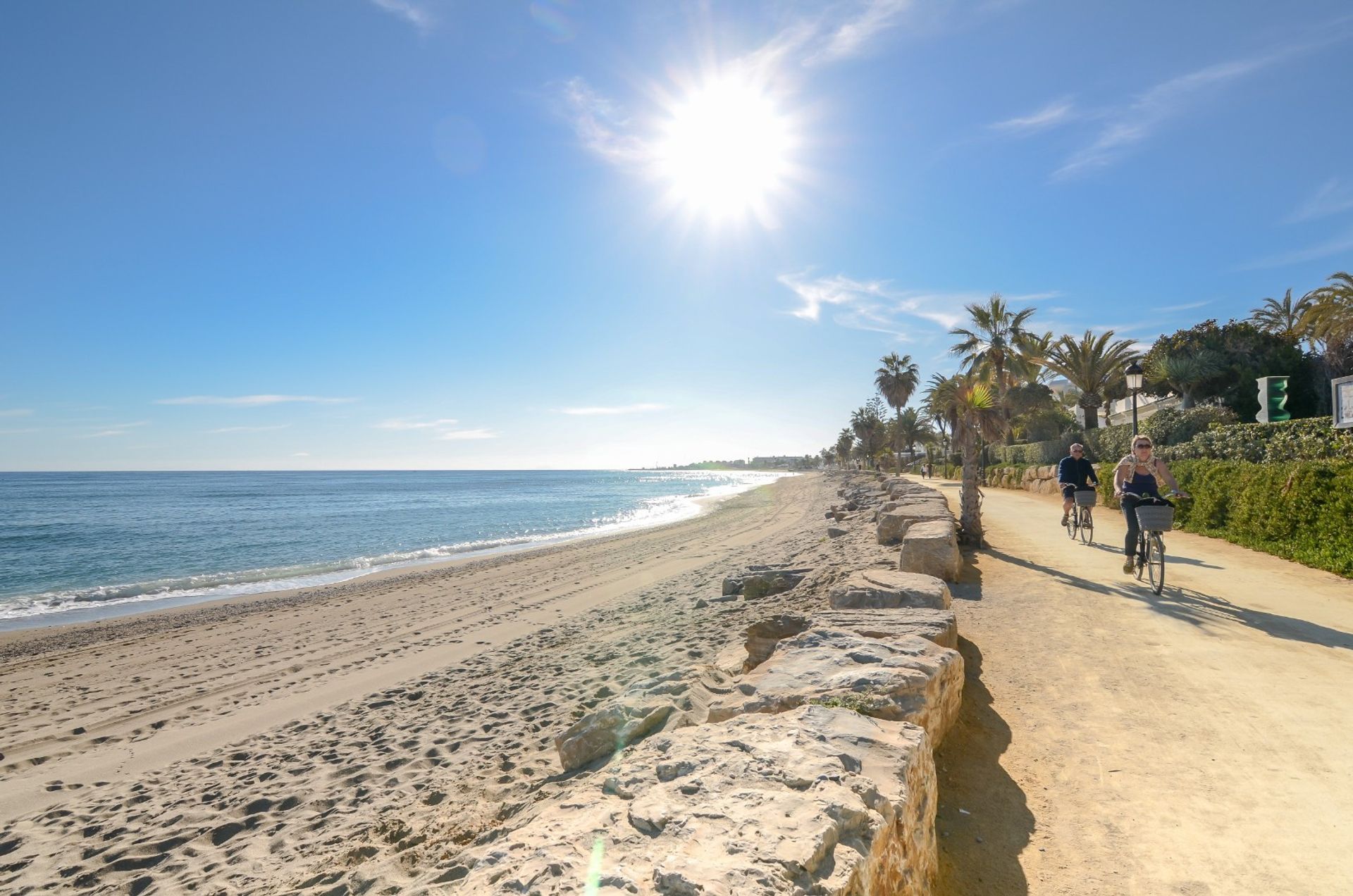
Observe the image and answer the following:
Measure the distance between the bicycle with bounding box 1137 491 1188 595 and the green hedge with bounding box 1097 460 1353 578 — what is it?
2534 mm

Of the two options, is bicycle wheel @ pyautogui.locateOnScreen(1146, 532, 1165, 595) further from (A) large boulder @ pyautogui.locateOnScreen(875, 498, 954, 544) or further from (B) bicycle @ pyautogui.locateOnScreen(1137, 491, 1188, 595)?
(A) large boulder @ pyautogui.locateOnScreen(875, 498, 954, 544)

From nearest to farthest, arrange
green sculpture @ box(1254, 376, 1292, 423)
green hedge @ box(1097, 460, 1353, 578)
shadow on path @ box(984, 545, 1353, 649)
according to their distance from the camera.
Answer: shadow on path @ box(984, 545, 1353, 649)
green hedge @ box(1097, 460, 1353, 578)
green sculpture @ box(1254, 376, 1292, 423)

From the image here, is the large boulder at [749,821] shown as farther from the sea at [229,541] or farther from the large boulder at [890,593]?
the sea at [229,541]

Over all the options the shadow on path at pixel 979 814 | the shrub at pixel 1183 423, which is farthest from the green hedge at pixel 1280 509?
the shrub at pixel 1183 423

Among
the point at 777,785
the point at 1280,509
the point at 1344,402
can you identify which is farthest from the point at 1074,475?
the point at 777,785

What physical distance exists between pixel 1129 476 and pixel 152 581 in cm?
2379

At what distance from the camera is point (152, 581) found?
18.3 metres

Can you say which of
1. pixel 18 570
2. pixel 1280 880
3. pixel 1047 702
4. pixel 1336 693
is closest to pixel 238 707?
pixel 1047 702

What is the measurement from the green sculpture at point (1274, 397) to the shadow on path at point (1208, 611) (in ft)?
11.6

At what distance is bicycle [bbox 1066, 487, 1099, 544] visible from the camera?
11.0 metres

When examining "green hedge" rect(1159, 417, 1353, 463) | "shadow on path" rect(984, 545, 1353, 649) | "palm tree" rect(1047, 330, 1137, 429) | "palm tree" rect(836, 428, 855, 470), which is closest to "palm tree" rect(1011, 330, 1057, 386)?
"palm tree" rect(1047, 330, 1137, 429)

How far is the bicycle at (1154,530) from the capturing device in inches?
285

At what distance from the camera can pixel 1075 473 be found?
11.2m

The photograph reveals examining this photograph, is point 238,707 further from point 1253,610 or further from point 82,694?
point 1253,610
